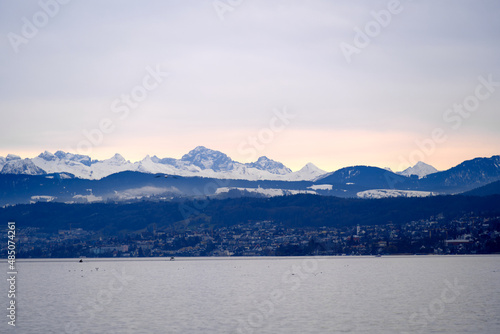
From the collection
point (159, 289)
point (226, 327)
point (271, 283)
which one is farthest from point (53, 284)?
point (226, 327)

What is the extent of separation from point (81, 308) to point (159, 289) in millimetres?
30371

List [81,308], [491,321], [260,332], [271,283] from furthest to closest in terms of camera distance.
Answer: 1. [271,283]
2. [81,308]
3. [491,321]
4. [260,332]

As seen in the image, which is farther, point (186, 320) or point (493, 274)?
point (493, 274)

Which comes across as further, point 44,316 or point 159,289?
point 159,289

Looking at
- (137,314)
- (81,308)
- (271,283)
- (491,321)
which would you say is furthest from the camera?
(271,283)

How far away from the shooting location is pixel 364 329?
67.5m

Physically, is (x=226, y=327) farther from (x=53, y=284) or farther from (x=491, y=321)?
(x=53, y=284)

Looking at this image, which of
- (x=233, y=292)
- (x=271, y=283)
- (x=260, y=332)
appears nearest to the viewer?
(x=260, y=332)

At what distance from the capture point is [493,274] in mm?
141250

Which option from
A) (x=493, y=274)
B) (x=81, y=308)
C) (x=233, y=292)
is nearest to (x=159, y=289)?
A: (x=233, y=292)

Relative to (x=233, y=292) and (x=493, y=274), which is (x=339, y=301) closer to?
(x=233, y=292)

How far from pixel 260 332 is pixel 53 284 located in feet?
270

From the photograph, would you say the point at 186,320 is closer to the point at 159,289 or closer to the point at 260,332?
the point at 260,332

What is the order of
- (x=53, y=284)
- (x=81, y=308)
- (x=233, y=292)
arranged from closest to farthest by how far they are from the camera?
(x=81, y=308), (x=233, y=292), (x=53, y=284)
